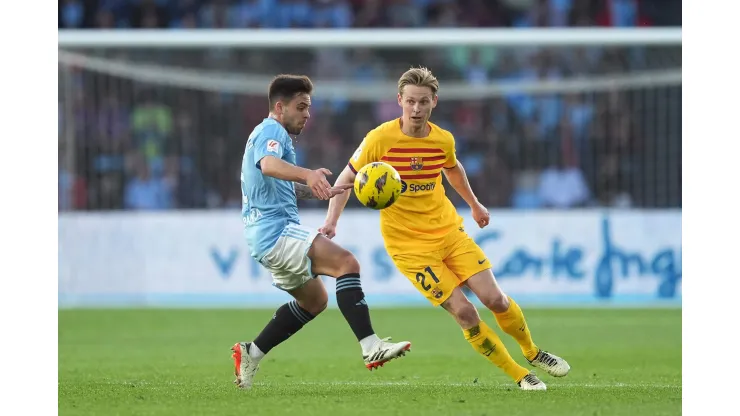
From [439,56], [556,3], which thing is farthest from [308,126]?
[556,3]

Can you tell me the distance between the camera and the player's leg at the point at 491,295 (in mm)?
7172

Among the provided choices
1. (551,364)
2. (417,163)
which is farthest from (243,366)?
(551,364)

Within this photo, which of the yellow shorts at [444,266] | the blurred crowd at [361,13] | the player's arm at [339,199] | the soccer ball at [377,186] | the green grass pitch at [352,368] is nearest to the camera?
the green grass pitch at [352,368]

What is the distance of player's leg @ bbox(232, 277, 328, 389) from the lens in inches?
291

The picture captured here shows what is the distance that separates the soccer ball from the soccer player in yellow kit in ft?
1.59

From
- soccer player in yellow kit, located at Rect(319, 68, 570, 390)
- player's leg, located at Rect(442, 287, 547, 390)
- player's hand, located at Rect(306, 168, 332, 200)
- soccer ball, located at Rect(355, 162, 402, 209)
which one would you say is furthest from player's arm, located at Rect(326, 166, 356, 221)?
player's leg, located at Rect(442, 287, 547, 390)

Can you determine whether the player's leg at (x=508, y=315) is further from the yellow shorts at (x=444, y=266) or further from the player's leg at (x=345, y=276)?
the player's leg at (x=345, y=276)

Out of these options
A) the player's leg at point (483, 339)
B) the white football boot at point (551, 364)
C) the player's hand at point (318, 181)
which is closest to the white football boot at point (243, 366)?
the player's leg at point (483, 339)

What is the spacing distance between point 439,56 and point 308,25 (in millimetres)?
4006

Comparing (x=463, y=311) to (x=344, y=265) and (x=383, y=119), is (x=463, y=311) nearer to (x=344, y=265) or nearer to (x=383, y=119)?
(x=344, y=265)

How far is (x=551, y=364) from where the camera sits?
7340mm

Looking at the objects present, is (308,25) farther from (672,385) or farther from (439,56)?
(672,385)

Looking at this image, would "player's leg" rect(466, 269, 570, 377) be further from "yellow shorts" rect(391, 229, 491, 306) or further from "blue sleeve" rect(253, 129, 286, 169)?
"blue sleeve" rect(253, 129, 286, 169)

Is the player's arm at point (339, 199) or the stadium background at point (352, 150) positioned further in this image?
the stadium background at point (352, 150)
